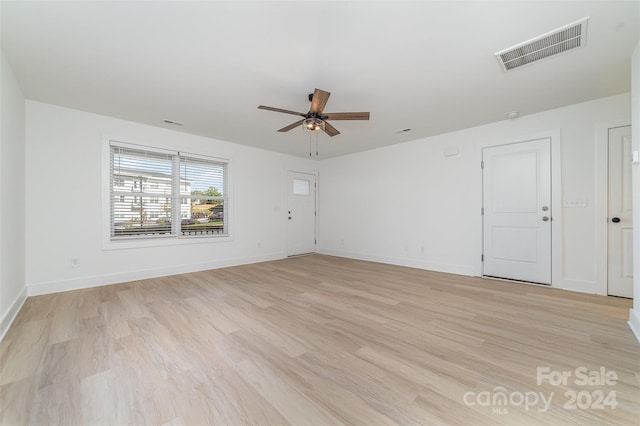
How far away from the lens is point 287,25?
194 centimetres

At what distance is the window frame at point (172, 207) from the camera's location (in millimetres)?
3775

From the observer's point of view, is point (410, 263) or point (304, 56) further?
point (410, 263)

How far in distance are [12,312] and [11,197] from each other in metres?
1.21

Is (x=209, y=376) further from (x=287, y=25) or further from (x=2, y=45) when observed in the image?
(x=2, y=45)

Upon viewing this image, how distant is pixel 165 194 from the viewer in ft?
14.4

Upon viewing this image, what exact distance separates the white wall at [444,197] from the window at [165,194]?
2.89 m

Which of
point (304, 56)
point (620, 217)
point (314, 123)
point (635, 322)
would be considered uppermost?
point (304, 56)

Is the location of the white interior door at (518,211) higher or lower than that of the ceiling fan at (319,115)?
lower

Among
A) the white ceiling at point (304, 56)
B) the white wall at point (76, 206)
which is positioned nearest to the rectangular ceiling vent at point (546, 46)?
the white ceiling at point (304, 56)

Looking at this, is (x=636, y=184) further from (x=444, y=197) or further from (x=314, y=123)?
(x=314, y=123)

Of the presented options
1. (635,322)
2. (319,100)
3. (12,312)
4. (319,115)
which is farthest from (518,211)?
(12,312)

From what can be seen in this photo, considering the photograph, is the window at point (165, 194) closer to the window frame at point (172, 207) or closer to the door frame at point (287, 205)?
the window frame at point (172, 207)

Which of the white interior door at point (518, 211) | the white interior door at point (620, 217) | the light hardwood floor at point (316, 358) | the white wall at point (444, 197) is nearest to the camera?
the light hardwood floor at point (316, 358)

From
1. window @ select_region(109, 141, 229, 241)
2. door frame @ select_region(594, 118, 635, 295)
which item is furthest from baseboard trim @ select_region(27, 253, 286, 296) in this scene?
door frame @ select_region(594, 118, 635, 295)
